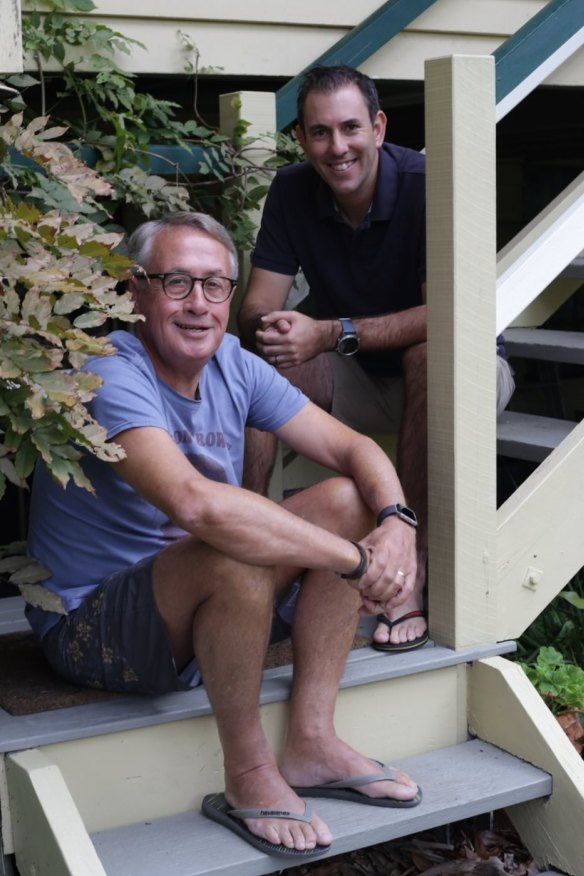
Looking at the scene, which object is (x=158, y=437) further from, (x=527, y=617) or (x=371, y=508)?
(x=527, y=617)

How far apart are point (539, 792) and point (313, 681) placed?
57cm

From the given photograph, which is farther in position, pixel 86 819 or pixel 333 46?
pixel 333 46

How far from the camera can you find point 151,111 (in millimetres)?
3709

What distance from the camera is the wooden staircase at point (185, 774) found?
2.32 metres

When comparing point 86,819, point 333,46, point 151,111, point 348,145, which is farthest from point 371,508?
point 333,46

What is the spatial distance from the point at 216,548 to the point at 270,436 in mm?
962

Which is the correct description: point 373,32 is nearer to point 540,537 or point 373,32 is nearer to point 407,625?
point 540,537

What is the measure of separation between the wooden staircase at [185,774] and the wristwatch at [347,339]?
0.80 meters

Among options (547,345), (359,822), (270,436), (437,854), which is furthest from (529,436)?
(359,822)

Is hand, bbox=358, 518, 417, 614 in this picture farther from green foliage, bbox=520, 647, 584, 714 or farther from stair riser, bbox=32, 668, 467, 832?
green foliage, bbox=520, 647, 584, 714

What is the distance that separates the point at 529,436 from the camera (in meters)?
3.67

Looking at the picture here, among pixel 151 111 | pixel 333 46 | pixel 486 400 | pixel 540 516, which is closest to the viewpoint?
pixel 486 400

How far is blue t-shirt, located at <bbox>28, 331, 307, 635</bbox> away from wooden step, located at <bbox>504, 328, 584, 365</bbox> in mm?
1516

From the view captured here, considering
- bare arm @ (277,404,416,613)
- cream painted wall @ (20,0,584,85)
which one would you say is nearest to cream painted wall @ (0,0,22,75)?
bare arm @ (277,404,416,613)
